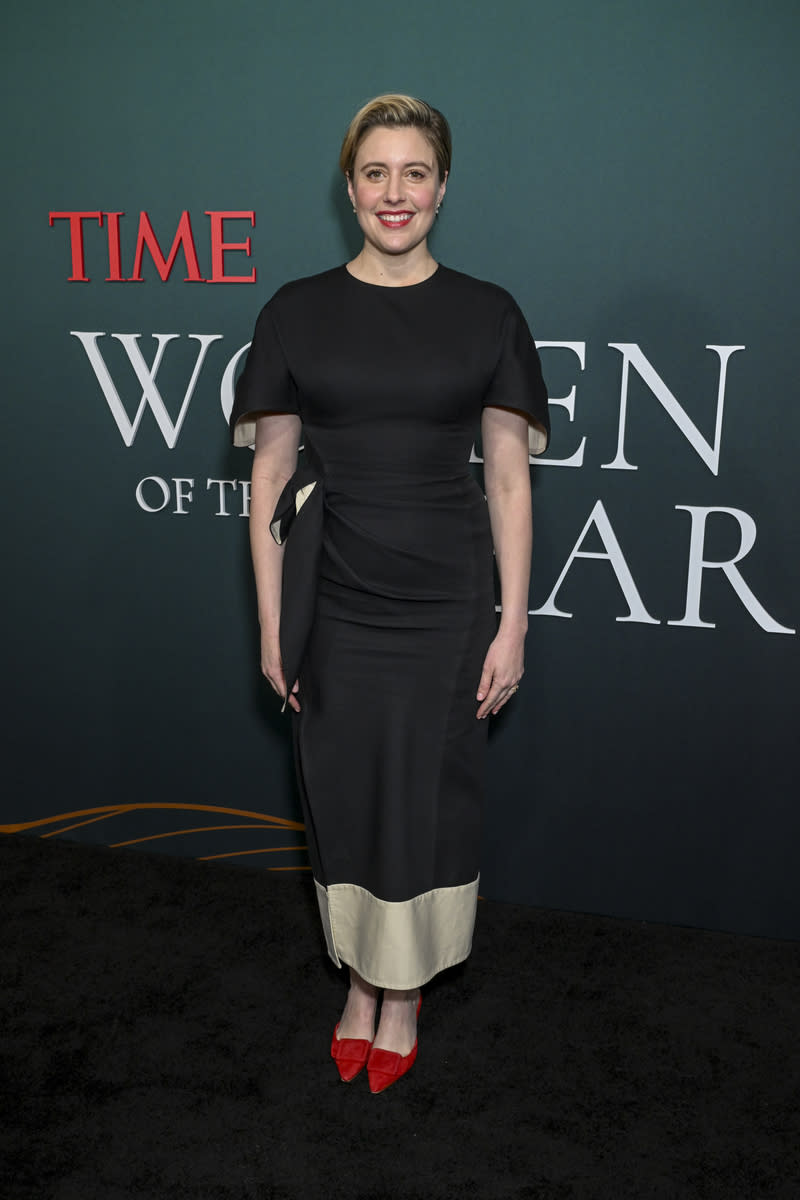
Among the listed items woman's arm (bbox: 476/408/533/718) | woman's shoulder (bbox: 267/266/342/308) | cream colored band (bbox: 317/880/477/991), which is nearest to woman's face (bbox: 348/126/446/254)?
woman's shoulder (bbox: 267/266/342/308)

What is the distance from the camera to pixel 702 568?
2.40m

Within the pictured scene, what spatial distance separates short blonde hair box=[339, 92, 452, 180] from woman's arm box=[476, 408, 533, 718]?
18.1 inches

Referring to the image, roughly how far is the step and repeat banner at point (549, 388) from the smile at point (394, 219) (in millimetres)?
618

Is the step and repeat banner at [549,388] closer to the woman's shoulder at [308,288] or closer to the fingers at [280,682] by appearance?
the woman's shoulder at [308,288]

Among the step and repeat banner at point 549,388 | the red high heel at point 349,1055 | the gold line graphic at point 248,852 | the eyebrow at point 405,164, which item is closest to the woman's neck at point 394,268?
the eyebrow at point 405,164

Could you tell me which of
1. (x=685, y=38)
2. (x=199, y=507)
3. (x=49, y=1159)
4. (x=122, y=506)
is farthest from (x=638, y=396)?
(x=49, y=1159)

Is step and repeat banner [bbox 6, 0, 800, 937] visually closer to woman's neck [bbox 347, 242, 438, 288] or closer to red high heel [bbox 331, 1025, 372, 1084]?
woman's neck [bbox 347, 242, 438, 288]

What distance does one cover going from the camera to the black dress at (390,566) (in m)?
1.85

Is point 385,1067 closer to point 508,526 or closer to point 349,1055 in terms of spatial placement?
point 349,1055

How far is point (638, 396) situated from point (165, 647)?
138cm

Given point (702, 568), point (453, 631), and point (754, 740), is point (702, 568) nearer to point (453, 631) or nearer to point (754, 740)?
point (754, 740)

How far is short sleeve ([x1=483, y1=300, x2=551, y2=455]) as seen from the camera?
6.17 ft

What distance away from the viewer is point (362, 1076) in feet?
6.86

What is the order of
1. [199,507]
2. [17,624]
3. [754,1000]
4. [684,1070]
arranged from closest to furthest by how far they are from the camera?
1. [684,1070]
2. [754,1000]
3. [199,507]
4. [17,624]
